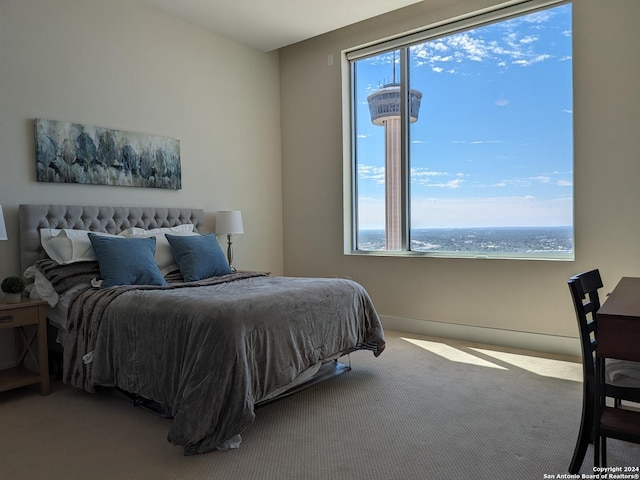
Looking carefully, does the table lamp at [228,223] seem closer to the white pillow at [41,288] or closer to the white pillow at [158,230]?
the white pillow at [158,230]

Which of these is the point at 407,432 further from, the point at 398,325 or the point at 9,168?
the point at 9,168

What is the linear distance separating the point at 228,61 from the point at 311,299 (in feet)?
11.3

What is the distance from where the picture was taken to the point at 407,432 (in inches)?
98.7

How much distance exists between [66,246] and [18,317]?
61 cm

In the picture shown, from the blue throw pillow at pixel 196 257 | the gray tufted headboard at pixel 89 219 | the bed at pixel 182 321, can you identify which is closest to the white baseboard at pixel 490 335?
the bed at pixel 182 321

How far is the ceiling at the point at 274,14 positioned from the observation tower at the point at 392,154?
2.81ft

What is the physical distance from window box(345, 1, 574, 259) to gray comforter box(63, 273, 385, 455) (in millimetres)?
1808

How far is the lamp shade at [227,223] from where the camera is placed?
4801 mm

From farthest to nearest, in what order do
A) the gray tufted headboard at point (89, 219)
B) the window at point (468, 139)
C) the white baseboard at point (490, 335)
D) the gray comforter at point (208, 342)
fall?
the window at point (468, 139) → the white baseboard at point (490, 335) → the gray tufted headboard at point (89, 219) → the gray comforter at point (208, 342)

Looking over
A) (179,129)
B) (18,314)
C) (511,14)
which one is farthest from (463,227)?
(18,314)

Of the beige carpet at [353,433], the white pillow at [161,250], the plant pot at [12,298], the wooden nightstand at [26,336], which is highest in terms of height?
the white pillow at [161,250]

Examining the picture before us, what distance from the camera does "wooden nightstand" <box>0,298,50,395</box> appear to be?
2992 mm

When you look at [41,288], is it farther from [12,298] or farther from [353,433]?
[353,433]

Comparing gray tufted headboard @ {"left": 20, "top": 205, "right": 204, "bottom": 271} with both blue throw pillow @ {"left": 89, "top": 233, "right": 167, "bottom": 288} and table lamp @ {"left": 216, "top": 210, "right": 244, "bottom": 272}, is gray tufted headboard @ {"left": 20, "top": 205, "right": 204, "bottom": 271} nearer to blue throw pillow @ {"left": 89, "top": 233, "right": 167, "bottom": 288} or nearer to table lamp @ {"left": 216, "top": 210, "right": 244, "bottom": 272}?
table lamp @ {"left": 216, "top": 210, "right": 244, "bottom": 272}
